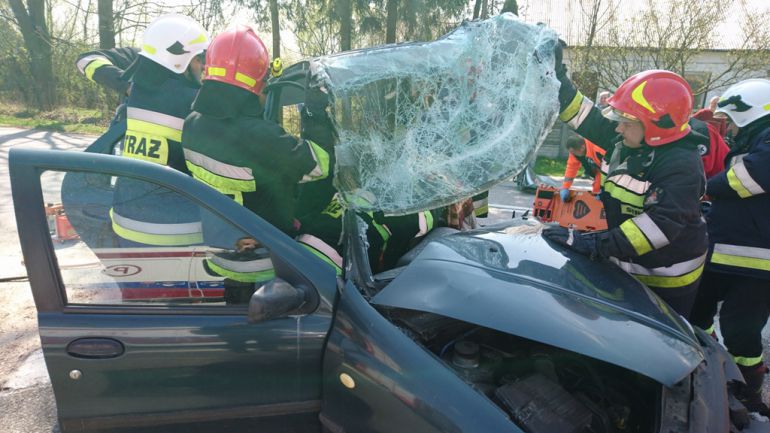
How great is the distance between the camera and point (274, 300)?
156 centimetres

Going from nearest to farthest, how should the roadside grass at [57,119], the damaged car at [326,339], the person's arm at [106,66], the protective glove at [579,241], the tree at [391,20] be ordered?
the damaged car at [326,339] < the protective glove at [579,241] < the person's arm at [106,66] < the tree at [391,20] < the roadside grass at [57,119]

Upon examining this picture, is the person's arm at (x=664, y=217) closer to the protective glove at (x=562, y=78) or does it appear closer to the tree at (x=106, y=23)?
the protective glove at (x=562, y=78)

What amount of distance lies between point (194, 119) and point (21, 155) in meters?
0.70

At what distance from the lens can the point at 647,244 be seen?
2174 millimetres

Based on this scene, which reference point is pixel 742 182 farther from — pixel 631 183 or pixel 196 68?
pixel 196 68

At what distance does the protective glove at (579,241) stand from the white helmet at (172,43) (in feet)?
7.19

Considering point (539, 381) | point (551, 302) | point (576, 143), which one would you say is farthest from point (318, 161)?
→ point (576, 143)

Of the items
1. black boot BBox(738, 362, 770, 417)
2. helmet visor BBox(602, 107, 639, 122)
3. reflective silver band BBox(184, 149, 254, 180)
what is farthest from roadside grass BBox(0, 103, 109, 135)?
black boot BBox(738, 362, 770, 417)

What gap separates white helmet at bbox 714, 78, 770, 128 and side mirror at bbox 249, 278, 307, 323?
2751 millimetres

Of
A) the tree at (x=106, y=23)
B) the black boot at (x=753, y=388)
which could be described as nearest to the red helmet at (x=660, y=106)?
the black boot at (x=753, y=388)

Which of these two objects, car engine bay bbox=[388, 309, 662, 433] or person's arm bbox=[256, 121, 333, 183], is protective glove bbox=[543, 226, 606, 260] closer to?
car engine bay bbox=[388, 309, 662, 433]

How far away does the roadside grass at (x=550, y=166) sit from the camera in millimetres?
12698

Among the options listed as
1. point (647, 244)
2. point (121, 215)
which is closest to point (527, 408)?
point (647, 244)

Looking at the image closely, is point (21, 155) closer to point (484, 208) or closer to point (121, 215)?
point (121, 215)
